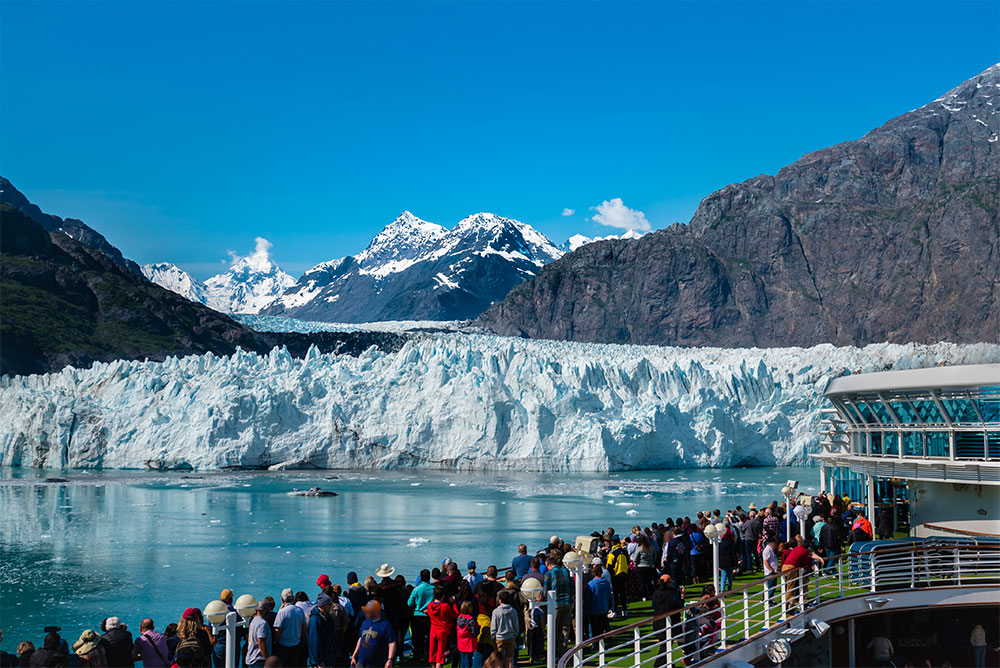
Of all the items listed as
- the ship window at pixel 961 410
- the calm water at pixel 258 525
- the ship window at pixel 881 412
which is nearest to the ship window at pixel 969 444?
the ship window at pixel 961 410

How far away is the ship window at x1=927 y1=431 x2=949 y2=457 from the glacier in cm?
2454

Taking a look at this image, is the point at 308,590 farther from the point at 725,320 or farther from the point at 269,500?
the point at 725,320

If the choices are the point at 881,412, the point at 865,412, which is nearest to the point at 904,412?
the point at 881,412

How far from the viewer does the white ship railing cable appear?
8.98m

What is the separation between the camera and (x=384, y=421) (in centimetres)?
4172

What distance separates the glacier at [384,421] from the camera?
40.6 metres

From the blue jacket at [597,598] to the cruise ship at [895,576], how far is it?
36cm

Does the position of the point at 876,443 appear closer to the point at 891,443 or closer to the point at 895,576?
the point at 891,443

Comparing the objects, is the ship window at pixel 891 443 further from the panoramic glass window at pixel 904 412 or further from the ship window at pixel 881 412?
the panoramic glass window at pixel 904 412

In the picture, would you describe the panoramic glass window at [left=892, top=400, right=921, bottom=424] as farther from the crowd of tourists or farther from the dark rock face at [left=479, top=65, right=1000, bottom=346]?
the dark rock face at [left=479, top=65, right=1000, bottom=346]

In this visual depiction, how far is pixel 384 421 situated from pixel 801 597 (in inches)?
1303

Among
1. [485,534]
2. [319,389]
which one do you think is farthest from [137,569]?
[319,389]

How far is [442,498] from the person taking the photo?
3153 cm

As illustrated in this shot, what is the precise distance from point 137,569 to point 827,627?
13874mm
